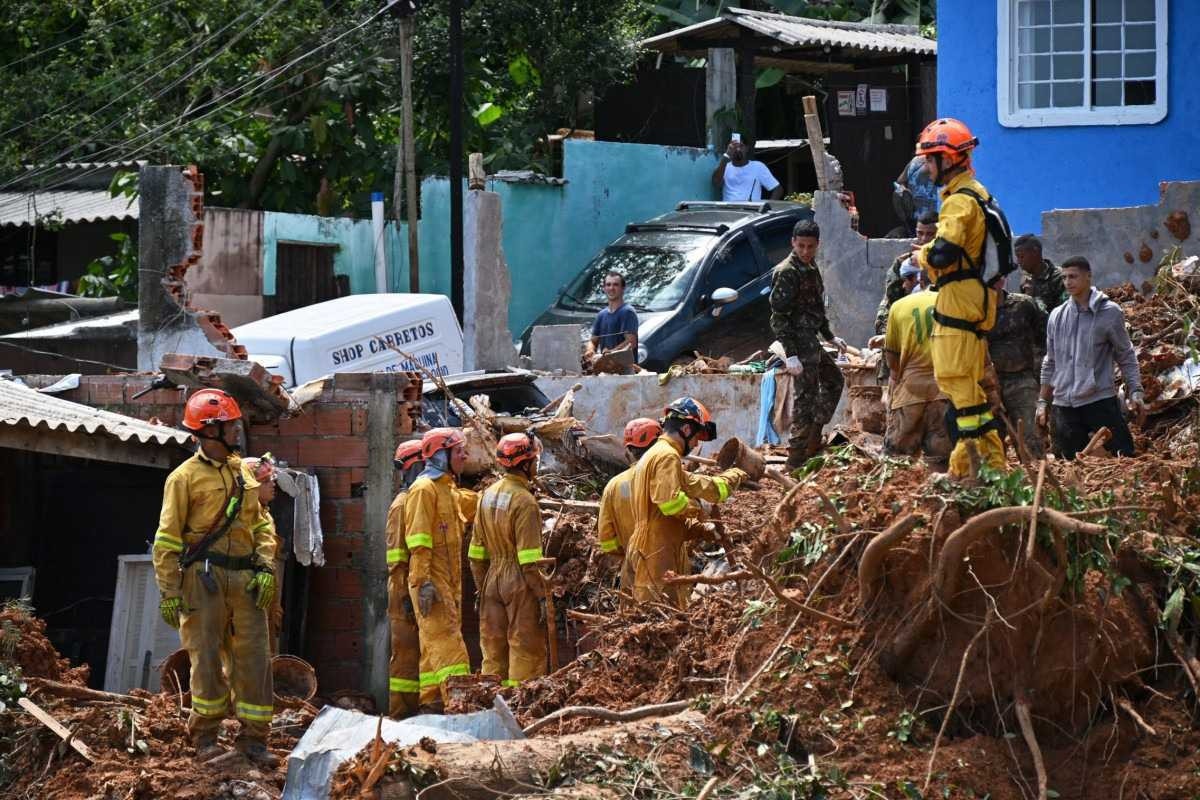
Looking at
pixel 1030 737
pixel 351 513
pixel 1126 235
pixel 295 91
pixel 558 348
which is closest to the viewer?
pixel 1030 737

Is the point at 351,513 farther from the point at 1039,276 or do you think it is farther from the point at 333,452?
the point at 1039,276

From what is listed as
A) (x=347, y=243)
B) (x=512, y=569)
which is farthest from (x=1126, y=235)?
(x=347, y=243)

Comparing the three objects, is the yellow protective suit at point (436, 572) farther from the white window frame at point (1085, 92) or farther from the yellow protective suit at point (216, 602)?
the white window frame at point (1085, 92)

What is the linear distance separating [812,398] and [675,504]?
2060 mm

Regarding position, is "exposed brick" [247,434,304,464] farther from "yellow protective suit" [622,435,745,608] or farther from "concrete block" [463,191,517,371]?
"concrete block" [463,191,517,371]

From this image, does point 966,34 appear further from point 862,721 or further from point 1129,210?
point 862,721

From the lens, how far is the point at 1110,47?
15.6 m

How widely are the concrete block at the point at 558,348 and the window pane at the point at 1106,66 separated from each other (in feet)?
16.9

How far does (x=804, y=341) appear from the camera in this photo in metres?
11.5

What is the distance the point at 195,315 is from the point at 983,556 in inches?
336

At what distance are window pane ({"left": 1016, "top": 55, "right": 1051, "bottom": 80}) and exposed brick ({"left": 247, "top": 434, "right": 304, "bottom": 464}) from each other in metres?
7.71

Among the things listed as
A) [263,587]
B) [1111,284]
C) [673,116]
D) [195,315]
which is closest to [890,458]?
[263,587]

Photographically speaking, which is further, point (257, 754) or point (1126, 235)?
point (1126, 235)

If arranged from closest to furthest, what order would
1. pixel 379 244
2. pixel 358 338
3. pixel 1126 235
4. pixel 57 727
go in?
pixel 57 727 < pixel 1126 235 < pixel 358 338 < pixel 379 244
